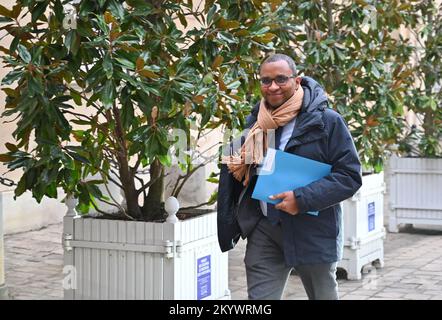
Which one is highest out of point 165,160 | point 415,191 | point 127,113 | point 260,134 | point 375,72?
point 375,72

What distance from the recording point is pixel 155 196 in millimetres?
6477

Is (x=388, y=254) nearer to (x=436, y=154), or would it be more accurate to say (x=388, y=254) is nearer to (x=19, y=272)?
(x=436, y=154)

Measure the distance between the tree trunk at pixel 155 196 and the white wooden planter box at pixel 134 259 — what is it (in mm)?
335

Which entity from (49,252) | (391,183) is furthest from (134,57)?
(391,183)

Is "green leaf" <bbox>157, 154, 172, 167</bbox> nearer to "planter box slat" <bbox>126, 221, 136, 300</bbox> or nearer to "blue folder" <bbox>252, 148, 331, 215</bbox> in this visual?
"planter box slat" <bbox>126, 221, 136, 300</bbox>

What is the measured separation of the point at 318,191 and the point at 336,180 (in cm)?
12

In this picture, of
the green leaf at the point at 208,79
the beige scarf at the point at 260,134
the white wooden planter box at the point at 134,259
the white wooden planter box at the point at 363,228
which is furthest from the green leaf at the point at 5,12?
the white wooden planter box at the point at 363,228

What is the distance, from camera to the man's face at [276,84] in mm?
4758

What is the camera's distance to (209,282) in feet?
21.2

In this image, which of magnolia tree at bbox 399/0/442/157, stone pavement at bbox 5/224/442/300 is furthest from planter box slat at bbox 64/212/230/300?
magnolia tree at bbox 399/0/442/157

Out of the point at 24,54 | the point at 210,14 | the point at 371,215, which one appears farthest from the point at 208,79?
the point at 371,215

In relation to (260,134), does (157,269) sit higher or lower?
lower

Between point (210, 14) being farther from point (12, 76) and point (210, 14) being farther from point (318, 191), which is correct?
point (318, 191)

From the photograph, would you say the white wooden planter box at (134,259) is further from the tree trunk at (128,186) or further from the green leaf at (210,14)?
the green leaf at (210,14)
